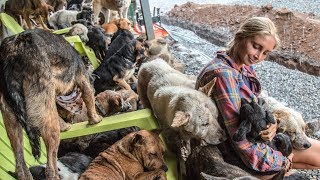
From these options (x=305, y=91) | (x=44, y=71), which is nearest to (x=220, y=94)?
(x=44, y=71)

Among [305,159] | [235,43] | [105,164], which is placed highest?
[235,43]

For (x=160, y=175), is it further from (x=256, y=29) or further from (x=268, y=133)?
(x=256, y=29)

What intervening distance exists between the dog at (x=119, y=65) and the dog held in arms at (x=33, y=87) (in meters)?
2.84

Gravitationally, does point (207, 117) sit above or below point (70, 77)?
below

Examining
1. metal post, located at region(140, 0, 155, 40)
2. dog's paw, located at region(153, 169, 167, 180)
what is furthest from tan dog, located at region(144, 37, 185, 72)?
dog's paw, located at region(153, 169, 167, 180)

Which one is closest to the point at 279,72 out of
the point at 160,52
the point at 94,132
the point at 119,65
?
the point at 160,52

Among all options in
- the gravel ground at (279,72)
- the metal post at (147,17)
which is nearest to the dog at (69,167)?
the gravel ground at (279,72)

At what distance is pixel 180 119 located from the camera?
3049mm

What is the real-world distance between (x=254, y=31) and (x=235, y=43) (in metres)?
0.23

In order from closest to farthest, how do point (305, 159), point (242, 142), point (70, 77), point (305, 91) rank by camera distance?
point (70, 77), point (242, 142), point (305, 159), point (305, 91)

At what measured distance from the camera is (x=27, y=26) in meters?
6.12

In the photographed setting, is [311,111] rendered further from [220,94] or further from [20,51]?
[20,51]

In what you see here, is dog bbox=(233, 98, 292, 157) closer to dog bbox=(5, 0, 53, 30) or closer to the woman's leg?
the woman's leg

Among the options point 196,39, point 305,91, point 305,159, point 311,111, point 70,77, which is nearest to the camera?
point 70,77
